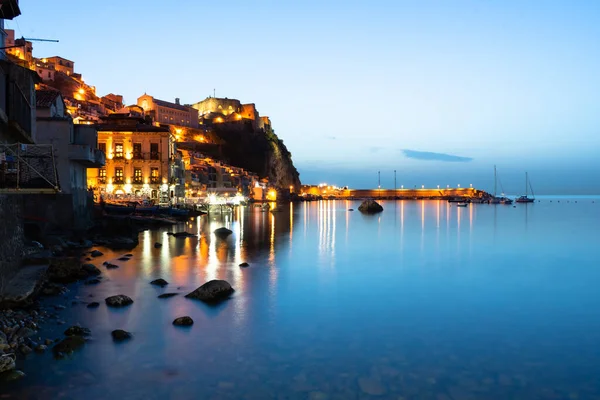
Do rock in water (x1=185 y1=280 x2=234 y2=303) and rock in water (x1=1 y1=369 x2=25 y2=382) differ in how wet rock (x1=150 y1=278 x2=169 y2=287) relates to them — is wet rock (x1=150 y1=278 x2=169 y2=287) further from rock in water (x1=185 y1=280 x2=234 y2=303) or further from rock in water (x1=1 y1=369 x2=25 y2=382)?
rock in water (x1=1 y1=369 x2=25 y2=382)

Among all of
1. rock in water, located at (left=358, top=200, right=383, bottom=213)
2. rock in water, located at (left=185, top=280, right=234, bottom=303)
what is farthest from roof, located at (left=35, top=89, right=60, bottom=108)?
rock in water, located at (left=358, top=200, right=383, bottom=213)

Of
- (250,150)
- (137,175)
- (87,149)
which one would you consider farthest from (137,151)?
(250,150)

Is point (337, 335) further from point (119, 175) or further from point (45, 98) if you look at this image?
point (119, 175)

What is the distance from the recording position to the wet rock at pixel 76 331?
12.8 meters

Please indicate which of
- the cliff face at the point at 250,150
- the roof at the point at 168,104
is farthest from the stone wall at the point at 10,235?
the cliff face at the point at 250,150

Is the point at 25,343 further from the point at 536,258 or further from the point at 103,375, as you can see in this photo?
the point at 536,258

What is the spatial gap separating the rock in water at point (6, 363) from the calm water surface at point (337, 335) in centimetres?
41

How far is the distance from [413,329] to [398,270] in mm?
12500

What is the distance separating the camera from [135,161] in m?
63.4

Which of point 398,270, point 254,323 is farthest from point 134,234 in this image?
point 254,323

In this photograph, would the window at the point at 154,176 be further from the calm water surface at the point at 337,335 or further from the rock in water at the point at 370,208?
the rock in water at the point at 370,208

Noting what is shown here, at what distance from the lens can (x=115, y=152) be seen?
6272 cm

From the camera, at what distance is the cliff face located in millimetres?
157625

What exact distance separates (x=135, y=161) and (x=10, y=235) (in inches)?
1945
